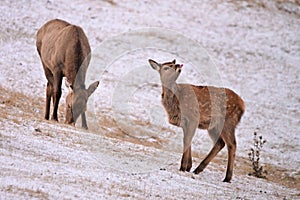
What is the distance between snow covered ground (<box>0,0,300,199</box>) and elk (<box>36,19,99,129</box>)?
2.53 ft

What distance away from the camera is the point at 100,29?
30.9 m

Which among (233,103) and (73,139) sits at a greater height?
(233,103)

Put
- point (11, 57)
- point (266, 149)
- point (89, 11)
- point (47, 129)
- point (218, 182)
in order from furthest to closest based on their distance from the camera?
point (89, 11), point (11, 57), point (266, 149), point (47, 129), point (218, 182)

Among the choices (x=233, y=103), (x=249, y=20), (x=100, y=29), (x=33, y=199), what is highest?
(x=249, y=20)

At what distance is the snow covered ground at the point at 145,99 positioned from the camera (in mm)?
9133

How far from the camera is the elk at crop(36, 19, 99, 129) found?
14367 mm

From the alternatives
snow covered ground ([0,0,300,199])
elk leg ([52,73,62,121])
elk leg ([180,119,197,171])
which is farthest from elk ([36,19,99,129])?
elk leg ([180,119,197,171])

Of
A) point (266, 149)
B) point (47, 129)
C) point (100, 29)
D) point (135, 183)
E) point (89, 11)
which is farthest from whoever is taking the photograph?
point (89, 11)

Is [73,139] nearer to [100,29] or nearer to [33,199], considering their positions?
[33,199]

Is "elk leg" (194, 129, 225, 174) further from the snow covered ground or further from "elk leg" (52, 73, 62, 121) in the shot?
"elk leg" (52, 73, 62, 121)

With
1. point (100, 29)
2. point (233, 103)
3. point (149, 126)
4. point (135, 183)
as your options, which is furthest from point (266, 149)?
point (100, 29)

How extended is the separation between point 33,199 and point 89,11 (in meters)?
27.3

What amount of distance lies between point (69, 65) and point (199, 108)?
4.99 metres

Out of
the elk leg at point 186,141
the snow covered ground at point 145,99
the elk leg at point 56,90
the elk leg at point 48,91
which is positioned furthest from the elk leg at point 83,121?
the elk leg at point 186,141
